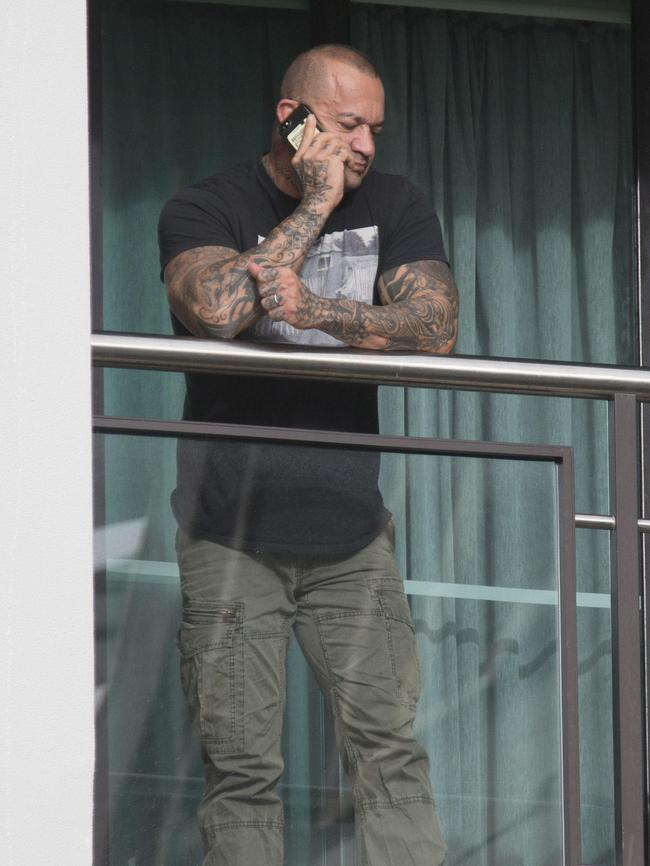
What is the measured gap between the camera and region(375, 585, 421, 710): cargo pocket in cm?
264

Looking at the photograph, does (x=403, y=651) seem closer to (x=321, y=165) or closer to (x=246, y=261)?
(x=246, y=261)

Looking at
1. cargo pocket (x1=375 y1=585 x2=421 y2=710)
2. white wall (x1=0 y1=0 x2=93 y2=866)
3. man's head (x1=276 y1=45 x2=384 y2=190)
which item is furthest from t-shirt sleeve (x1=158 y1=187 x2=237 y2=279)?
cargo pocket (x1=375 y1=585 x2=421 y2=710)

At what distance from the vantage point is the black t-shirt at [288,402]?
264 cm

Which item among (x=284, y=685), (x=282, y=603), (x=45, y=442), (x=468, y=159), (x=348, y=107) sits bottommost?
(x=284, y=685)

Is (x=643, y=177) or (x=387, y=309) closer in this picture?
(x=387, y=309)

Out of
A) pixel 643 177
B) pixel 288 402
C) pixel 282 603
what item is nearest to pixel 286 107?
pixel 288 402

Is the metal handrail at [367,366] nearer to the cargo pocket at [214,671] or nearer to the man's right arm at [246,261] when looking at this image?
the man's right arm at [246,261]

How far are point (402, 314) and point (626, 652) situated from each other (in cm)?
79

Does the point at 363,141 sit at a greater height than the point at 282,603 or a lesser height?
greater

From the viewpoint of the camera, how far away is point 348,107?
3.33 metres

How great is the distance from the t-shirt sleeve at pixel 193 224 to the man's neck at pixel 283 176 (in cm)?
16

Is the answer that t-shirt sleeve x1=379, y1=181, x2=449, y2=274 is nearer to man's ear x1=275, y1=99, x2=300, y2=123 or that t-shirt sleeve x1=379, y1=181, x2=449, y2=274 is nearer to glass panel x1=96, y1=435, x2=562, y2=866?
man's ear x1=275, y1=99, x2=300, y2=123

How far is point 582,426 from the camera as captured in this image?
4.71m

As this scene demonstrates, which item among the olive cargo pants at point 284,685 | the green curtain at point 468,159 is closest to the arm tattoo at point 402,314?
the olive cargo pants at point 284,685
